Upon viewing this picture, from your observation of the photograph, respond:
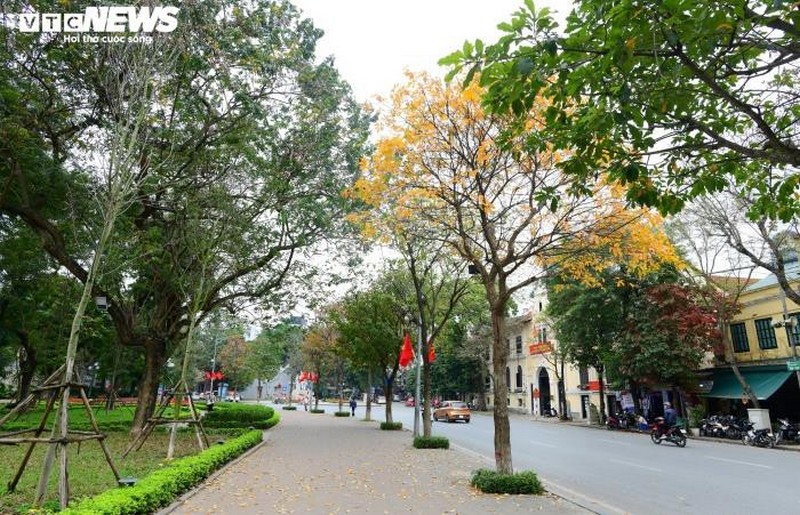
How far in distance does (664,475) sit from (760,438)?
11109 mm

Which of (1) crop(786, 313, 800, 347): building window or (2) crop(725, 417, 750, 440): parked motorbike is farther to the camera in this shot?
(1) crop(786, 313, 800, 347): building window

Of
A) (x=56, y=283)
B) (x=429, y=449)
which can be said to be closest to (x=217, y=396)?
(x=56, y=283)

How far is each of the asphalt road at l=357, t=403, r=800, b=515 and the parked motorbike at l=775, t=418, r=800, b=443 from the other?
6.62 feet

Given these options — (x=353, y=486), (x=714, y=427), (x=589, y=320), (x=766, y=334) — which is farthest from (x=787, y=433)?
(x=353, y=486)

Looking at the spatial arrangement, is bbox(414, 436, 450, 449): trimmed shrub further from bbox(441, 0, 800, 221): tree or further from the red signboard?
the red signboard

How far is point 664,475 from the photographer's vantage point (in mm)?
12023

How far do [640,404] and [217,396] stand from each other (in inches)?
2401

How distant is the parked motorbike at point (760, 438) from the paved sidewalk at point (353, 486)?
12.2 m

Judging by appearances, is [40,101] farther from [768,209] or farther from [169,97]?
[768,209]

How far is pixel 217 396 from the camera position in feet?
252

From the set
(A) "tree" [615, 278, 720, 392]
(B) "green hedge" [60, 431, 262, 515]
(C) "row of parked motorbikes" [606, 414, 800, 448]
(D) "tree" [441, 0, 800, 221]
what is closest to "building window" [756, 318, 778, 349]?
(A) "tree" [615, 278, 720, 392]

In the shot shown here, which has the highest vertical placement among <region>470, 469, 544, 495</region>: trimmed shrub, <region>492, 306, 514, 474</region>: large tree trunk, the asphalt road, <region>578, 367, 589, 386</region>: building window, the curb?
<region>578, 367, 589, 386</region>: building window

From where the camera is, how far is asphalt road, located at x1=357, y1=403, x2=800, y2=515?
8867 mm

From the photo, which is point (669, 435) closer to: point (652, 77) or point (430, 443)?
point (430, 443)
